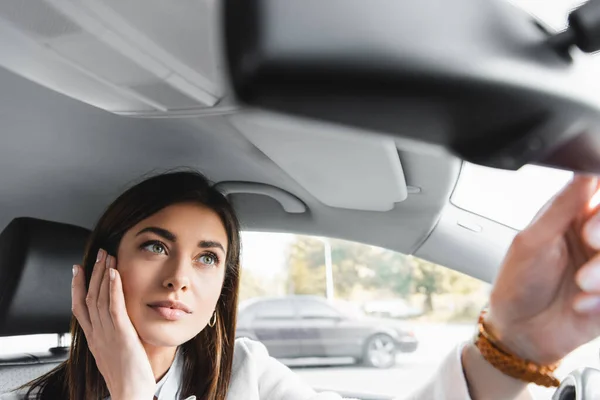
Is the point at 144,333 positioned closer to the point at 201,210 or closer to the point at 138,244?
the point at 138,244

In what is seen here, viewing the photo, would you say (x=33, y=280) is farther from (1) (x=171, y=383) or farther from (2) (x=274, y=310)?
(2) (x=274, y=310)

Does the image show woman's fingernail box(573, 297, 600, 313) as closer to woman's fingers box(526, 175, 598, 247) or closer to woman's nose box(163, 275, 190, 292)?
woman's fingers box(526, 175, 598, 247)

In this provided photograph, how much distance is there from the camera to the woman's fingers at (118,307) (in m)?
1.67

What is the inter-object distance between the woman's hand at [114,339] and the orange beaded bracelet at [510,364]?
3.12 feet

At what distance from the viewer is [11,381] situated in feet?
7.31

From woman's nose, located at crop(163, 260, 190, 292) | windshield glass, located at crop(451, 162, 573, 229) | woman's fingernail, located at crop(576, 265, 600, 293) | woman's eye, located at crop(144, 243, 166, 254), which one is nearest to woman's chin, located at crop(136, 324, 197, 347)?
woman's nose, located at crop(163, 260, 190, 292)

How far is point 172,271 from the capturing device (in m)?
1.79

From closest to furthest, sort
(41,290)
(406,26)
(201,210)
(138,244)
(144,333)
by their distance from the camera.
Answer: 1. (406,26)
2. (144,333)
3. (138,244)
4. (201,210)
5. (41,290)

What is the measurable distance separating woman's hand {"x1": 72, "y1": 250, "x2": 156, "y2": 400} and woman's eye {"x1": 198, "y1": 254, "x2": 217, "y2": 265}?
0.26 meters

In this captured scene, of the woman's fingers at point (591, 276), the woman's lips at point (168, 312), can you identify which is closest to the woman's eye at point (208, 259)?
the woman's lips at point (168, 312)

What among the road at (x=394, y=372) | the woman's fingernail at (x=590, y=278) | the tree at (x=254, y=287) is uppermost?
the tree at (x=254, y=287)

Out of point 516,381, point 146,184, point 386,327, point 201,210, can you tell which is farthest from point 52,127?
point 386,327

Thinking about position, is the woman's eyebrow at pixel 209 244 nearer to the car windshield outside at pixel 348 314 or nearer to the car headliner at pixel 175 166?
the car headliner at pixel 175 166

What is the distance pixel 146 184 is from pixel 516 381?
4.43 ft
